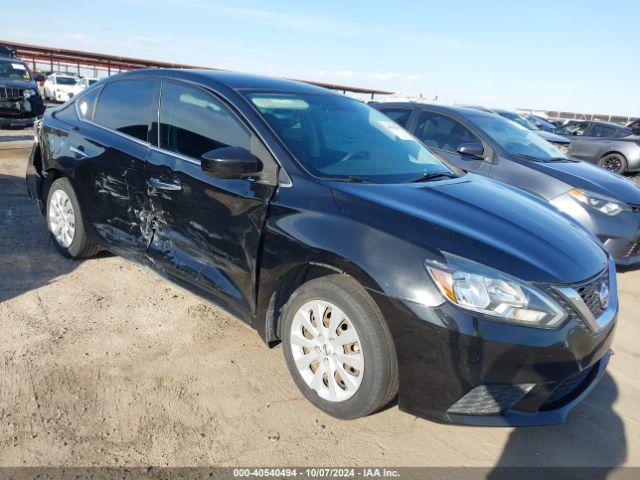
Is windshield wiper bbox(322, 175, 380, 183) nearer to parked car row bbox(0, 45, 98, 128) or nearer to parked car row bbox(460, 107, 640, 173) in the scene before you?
parked car row bbox(460, 107, 640, 173)

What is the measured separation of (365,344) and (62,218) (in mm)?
3131

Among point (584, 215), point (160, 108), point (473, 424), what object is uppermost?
point (160, 108)

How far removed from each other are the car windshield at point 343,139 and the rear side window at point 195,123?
192mm

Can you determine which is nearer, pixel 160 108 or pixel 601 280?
pixel 601 280

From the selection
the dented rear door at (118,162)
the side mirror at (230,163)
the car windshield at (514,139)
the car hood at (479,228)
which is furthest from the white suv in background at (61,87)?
the car hood at (479,228)

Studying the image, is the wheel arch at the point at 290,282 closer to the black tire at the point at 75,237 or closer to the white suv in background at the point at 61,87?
the black tire at the point at 75,237

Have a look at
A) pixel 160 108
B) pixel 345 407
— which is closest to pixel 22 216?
pixel 160 108

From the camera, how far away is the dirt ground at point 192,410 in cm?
223

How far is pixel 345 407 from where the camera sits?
2.42m

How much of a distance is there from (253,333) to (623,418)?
2.21m

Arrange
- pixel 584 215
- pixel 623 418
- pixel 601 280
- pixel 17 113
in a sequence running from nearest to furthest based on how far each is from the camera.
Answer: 1. pixel 601 280
2. pixel 623 418
3. pixel 584 215
4. pixel 17 113

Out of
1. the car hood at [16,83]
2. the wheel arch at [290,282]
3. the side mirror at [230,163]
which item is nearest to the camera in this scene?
the wheel arch at [290,282]

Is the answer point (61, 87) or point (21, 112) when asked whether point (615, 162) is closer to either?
point (21, 112)

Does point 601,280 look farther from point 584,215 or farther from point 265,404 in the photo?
point 584,215
